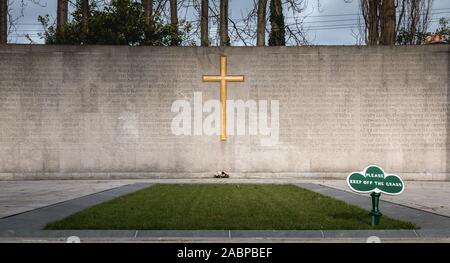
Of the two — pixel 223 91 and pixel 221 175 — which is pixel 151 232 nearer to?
pixel 221 175

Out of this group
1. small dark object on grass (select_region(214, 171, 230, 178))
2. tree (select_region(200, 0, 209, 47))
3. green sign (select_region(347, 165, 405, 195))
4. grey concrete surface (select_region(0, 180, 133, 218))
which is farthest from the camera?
tree (select_region(200, 0, 209, 47))

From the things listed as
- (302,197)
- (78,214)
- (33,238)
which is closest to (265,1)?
(302,197)

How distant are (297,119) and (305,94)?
88 cm

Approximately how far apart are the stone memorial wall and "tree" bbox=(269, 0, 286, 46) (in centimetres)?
881

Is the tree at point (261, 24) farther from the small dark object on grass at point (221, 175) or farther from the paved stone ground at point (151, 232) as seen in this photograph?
the paved stone ground at point (151, 232)

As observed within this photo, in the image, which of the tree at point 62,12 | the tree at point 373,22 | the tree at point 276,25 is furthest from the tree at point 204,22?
the tree at point 373,22

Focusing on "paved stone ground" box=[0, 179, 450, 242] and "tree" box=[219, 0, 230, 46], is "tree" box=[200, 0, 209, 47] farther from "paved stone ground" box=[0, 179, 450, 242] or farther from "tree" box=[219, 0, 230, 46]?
"paved stone ground" box=[0, 179, 450, 242]

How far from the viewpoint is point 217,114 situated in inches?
835

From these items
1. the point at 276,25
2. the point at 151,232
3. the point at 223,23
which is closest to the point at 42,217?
the point at 151,232

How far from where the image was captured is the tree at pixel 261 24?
98.5 feet

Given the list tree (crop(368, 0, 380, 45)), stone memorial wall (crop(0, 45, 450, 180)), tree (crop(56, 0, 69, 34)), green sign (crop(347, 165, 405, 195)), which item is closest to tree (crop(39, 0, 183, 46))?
tree (crop(56, 0, 69, 34))

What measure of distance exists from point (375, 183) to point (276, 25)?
2123 cm

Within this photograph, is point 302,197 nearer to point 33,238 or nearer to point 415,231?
point 415,231

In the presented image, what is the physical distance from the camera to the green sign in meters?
9.76
